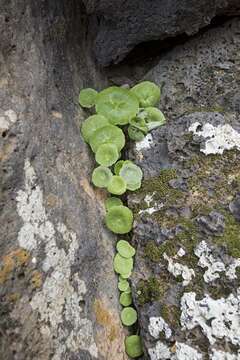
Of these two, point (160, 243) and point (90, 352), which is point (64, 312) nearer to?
point (90, 352)

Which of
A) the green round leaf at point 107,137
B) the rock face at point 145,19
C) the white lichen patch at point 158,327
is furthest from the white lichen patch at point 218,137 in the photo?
the white lichen patch at point 158,327

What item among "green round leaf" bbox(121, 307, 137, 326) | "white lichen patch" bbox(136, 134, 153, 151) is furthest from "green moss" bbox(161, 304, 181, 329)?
"white lichen patch" bbox(136, 134, 153, 151)

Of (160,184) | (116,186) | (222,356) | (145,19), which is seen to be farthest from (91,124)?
(222,356)

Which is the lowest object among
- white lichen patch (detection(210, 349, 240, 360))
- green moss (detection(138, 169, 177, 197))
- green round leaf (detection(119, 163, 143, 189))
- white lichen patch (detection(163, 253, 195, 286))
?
white lichen patch (detection(210, 349, 240, 360))

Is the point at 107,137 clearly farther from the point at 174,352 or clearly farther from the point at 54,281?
the point at 174,352

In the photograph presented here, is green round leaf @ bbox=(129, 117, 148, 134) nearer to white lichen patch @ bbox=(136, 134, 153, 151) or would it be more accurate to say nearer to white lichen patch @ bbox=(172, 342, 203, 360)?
white lichen patch @ bbox=(136, 134, 153, 151)

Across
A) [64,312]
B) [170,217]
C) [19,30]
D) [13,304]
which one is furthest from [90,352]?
[19,30]
